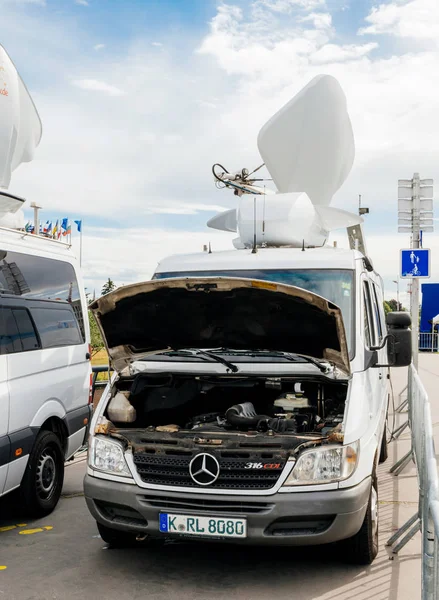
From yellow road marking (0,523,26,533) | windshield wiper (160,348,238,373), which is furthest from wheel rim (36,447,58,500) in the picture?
windshield wiper (160,348,238,373)

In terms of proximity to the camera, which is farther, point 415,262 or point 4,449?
point 415,262

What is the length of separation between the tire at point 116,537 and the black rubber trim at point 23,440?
3.36 feet

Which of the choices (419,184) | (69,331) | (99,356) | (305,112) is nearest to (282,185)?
(305,112)

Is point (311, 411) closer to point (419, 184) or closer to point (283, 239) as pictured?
point (283, 239)

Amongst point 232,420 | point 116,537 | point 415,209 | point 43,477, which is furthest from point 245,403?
point 415,209

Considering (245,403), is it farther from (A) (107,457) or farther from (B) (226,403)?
(A) (107,457)

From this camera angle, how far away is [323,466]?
4.25m

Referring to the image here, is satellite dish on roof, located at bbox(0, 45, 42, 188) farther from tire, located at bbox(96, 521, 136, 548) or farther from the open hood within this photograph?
tire, located at bbox(96, 521, 136, 548)

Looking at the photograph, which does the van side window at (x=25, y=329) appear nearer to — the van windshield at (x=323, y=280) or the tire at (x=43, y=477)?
the tire at (x=43, y=477)

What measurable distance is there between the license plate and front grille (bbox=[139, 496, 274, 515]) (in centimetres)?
5

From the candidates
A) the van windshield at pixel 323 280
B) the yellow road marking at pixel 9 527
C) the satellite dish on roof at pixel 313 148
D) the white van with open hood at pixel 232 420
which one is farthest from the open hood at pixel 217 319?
the satellite dish on roof at pixel 313 148

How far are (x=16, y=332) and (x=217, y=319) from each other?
1.79 meters

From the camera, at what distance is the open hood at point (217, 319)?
4766mm

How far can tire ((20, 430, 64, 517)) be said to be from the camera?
19.3ft
